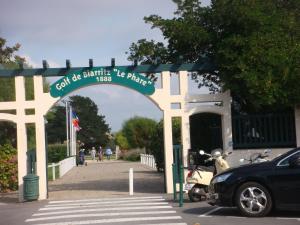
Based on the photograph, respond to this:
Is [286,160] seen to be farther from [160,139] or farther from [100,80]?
[160,139]

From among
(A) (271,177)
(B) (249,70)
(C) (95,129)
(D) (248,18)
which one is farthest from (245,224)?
(C) (95,129)

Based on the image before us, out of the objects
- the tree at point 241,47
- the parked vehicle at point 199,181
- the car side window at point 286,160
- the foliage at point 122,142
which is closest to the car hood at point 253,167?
the car side window at point 286,160

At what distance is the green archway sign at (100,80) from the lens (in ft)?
57.1

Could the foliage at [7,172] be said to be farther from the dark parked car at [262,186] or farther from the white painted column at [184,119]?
the dark parked car at [262,186]

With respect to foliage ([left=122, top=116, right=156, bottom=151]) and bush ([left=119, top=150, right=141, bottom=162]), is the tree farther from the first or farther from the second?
foliage ([left=122, top=116, right=156, bottom=151])

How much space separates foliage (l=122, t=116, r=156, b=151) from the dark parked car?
165 ft

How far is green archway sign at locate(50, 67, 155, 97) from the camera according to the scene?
1739 centimetres

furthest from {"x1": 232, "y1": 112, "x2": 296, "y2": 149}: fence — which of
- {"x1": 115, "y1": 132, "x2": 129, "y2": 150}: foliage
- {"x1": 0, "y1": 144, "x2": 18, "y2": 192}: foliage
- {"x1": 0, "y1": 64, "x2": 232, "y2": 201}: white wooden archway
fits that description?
{"x1": 115, "y1": 132, "x2": 129, "y2": 150}: foliage

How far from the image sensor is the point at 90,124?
348 ft

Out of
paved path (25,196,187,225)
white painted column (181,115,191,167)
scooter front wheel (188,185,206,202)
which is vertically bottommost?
paved path (25,196,187,225)

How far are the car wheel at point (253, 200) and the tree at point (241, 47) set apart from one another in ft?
19.0

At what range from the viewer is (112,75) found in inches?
687

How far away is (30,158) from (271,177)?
8726mm

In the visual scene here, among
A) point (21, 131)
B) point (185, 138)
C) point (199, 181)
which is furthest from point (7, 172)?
point (199, 181)
